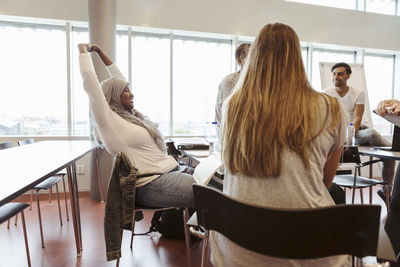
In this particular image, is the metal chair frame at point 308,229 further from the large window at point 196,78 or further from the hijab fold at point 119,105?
the large window at point 196,78

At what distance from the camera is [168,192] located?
1.64m

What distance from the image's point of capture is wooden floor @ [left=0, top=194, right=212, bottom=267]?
78.9 inches

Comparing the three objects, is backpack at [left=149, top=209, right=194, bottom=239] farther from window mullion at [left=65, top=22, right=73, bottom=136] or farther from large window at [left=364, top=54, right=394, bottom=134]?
large window at [left=364, top=54, right=394, bottom=134]

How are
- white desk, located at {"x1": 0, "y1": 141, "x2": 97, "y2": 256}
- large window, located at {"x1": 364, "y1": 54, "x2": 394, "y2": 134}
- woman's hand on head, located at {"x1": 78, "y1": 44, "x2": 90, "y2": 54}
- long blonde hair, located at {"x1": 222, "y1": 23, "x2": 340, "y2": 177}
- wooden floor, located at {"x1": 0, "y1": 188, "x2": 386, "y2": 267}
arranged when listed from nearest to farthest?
long blonde hair, located at {"x1": 222, "y1": 23, "x2": 340, "y2": 177} → white desk, located at {"x1": 0, "y1": 141, "x2": 97, "y2": 256} → woman's hand on head, located at {"x1": 78, "y1": 44, "x2": 90, "y2": 54} → wooden floor, located at {"x1": 0, "y1": 188, "x2": 386, "y2": 267} → large window, located at {"x1": 364, "y1": 54, "x2": 394, "y2": 134}

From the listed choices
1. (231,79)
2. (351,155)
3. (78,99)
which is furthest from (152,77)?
(351,155)

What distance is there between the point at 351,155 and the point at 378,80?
14.0 feet

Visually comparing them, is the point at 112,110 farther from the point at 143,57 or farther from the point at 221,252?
the point at 143,57

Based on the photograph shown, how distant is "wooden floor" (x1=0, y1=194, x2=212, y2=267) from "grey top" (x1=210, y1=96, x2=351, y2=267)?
1.25 metres

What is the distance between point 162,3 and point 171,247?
3.40 meters

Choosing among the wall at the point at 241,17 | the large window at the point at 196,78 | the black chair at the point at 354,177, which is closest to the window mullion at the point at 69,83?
the wall at the point at 241,17

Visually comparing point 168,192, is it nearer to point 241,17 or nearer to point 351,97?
point 351,97

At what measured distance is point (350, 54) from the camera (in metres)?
5.30

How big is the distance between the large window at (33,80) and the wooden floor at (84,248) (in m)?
1.67

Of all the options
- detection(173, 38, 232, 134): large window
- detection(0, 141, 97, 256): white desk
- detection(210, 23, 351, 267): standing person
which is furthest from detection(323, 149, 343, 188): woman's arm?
detection(173, 38, 232, 134): large window
